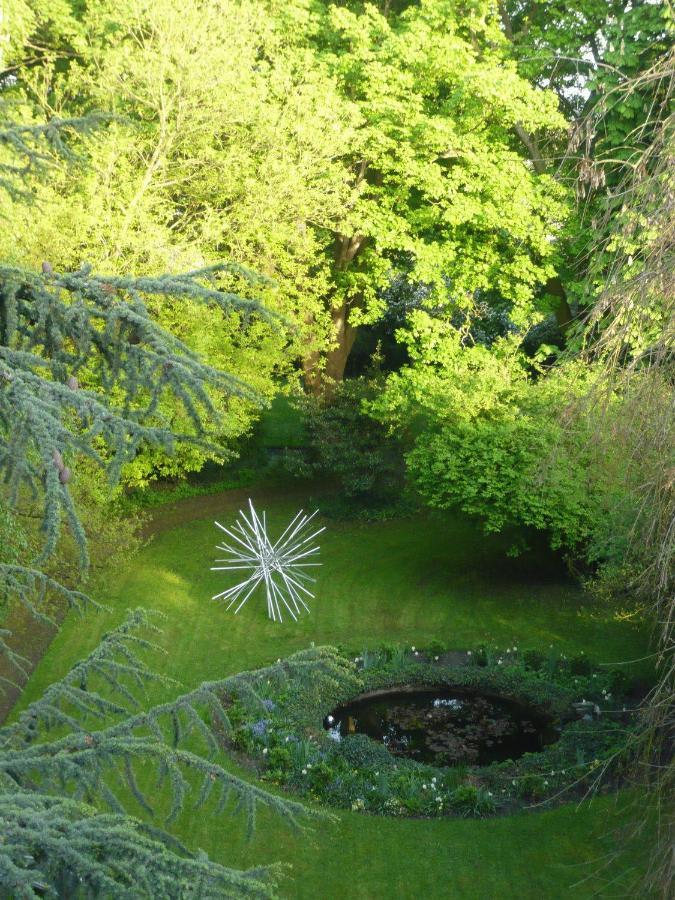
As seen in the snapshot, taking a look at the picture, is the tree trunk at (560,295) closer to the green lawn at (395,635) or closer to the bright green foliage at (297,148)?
the bright green foliage at (297,148)

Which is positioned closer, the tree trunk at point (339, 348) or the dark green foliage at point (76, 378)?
the dark green foliage at point (76, 378)

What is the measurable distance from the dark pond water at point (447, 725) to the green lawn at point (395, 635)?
1.75 meters

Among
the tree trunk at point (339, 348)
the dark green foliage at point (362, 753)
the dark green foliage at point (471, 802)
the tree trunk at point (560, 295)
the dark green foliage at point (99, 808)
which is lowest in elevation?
the dark green foliage at point (362, 753)

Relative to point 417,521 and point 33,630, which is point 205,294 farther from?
point 417,521

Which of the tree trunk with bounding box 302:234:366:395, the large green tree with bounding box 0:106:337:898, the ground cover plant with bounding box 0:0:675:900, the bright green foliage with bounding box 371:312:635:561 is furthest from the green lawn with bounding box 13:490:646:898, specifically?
the tree trunk with bounding box 302:234:366:395

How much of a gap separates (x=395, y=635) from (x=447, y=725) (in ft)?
10.4

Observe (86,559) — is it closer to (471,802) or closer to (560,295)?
(471,802)

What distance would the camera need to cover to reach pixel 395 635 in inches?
632

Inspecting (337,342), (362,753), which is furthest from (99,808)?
(337,342)

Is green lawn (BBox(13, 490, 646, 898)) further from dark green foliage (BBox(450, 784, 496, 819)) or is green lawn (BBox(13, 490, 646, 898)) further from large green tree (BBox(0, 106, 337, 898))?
large green tree (BBox(0, 106, 337, 898))

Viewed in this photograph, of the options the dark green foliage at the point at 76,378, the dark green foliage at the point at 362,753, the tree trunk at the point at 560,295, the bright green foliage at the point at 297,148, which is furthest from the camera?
the tree trunk at the point at 560,295

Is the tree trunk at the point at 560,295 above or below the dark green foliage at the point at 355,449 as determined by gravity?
above

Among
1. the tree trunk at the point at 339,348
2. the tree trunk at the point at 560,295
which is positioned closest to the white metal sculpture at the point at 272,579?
the tree trunk at the point at 339,348

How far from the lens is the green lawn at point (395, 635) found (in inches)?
373
